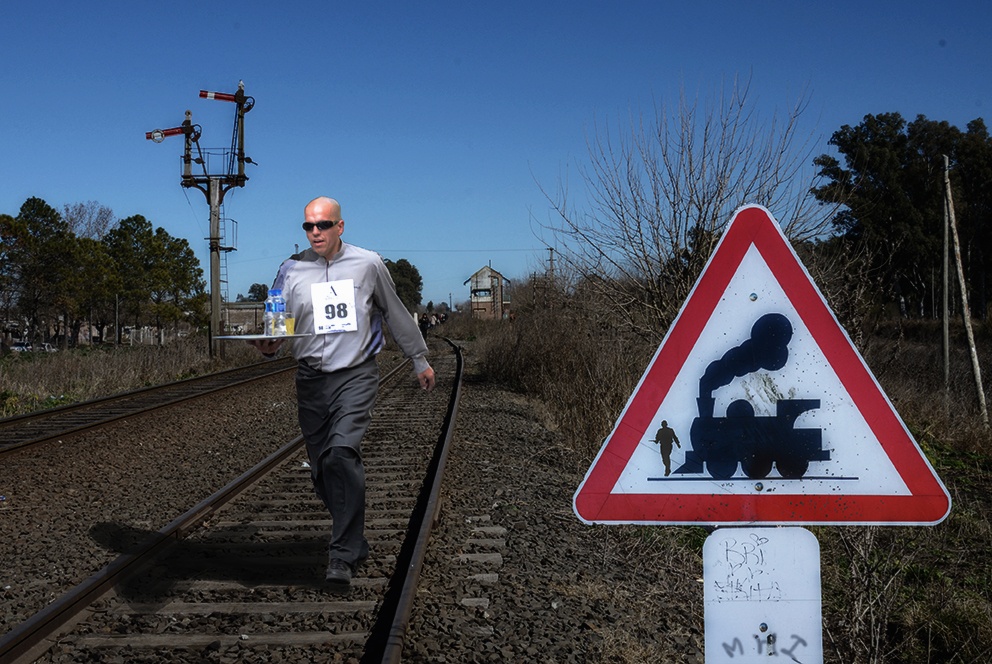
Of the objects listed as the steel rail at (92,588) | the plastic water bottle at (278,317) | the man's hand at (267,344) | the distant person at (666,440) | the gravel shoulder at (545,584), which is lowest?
the gravel shoulder at (545,584)

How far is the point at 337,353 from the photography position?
477cm

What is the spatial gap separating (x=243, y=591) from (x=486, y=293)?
89.4 meters

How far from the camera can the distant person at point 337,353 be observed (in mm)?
4750

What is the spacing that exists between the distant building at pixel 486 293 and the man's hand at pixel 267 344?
199ft

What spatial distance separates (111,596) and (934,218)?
42669 mm

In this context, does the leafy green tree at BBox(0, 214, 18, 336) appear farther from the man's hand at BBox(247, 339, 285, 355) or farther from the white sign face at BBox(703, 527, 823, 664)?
the white sign face at BBox(703, 527, 823, 664)

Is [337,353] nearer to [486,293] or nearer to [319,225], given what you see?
[319,225]

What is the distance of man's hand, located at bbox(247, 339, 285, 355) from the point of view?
4.58m

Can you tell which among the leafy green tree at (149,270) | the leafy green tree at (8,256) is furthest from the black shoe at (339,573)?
the leafy green tree at (149,270)

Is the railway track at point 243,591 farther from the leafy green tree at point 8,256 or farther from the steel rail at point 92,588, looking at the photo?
the leafy green tree at point 8,256

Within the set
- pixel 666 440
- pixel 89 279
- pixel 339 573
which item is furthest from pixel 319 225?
pixel 89 279

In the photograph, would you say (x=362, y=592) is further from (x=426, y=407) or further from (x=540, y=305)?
(x=540, y=305)

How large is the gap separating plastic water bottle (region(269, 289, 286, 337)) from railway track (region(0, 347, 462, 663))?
133 centimetres

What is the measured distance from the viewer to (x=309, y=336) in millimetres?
Result: 4762
